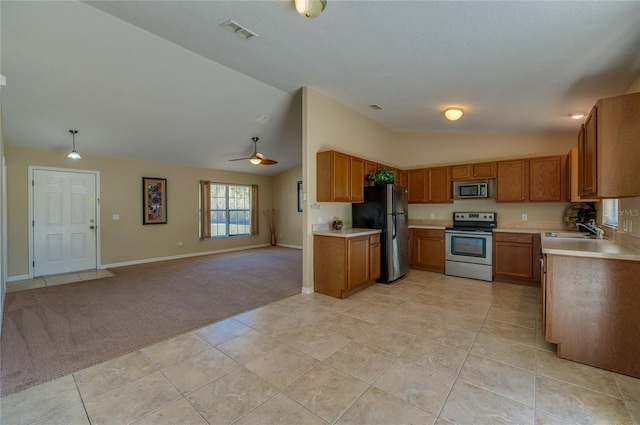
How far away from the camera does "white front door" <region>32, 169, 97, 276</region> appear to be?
516 centimetres

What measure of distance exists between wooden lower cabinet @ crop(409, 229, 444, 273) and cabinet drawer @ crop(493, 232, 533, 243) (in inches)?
34.8

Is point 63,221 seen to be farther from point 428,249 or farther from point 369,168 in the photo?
point 428,249

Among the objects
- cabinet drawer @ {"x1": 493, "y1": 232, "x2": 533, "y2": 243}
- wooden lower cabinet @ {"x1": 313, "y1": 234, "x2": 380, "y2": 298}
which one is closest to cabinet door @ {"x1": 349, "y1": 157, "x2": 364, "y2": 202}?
wooden lower cabinet @ {"x1": 313, "y1": 234, "x2": 380, "y2": 298}

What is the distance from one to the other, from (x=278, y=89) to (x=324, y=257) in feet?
8.43

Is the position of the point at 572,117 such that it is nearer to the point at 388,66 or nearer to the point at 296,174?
the point at 388,66

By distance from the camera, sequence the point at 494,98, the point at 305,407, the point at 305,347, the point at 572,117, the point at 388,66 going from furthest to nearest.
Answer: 1. the point at 572,117
2. the point at 494,98
3. the point at 388,66
4. the point at 305,347
5. the point at 305,407

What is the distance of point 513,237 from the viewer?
177 inches

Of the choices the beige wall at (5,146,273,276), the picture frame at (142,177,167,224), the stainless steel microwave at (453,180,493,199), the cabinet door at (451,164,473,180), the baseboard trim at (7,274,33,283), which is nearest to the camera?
the baseboard trim at (7,274,33,283)

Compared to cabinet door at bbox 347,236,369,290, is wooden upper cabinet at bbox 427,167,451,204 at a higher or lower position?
higher

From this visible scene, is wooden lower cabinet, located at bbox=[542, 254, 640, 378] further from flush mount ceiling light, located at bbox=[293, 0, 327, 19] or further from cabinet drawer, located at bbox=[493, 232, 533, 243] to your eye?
flush mount ceiling light, located at bbox=[293, 0, 327, 19]

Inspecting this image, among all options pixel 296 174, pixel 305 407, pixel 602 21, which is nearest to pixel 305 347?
pixel 305 407

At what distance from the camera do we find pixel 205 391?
6.25 ft

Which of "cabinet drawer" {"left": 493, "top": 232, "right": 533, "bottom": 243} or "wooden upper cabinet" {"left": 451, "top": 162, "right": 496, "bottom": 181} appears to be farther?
"wooden upper cabinet" {"left": 451, "top": 162, "right": 496, "bottom": 181}

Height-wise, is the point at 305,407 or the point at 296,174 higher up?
the point at 296,174
